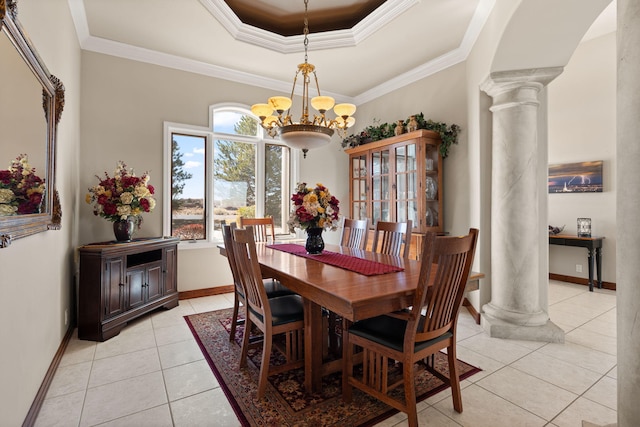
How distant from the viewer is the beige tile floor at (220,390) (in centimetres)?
181

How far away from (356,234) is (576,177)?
4.01 meters

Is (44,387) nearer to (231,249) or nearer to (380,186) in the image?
(231,249)

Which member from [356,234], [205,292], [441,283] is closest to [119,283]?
Answer: [205,292]

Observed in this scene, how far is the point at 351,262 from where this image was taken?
2.36m

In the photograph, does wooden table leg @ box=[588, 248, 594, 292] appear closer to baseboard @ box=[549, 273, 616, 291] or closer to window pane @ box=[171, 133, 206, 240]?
baseboard @ box=[549, 273, 616, 291]

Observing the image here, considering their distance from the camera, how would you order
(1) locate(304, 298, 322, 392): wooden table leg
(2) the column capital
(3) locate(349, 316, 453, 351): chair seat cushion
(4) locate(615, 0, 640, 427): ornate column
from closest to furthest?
(4) locate(615, 0, 640, 427): ornate column < (3) locate(349, 316, 453, 351): chair seat cushion < (1) locate(304, 298, 322, 392): wooden table leg < (2) the column capital

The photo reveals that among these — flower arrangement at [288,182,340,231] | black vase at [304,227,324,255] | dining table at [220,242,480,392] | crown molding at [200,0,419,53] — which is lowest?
dining table at [220,242,480,392]

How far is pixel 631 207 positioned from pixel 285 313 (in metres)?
1.88

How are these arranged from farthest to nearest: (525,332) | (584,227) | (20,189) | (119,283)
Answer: (584,227) < (119,283) < (525,332) < (20,189)

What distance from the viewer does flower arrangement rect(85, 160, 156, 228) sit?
3.13 metres

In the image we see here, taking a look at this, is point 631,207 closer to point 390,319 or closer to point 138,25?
point 390,319

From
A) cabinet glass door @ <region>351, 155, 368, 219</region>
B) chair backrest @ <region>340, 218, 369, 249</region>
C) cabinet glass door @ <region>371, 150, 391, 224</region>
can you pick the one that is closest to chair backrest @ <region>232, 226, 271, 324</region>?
chair backrest @ <region>340, 218, 369, 249</region>

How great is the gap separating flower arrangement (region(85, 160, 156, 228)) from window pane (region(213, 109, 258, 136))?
146 cm

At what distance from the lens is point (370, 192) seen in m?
4.67
